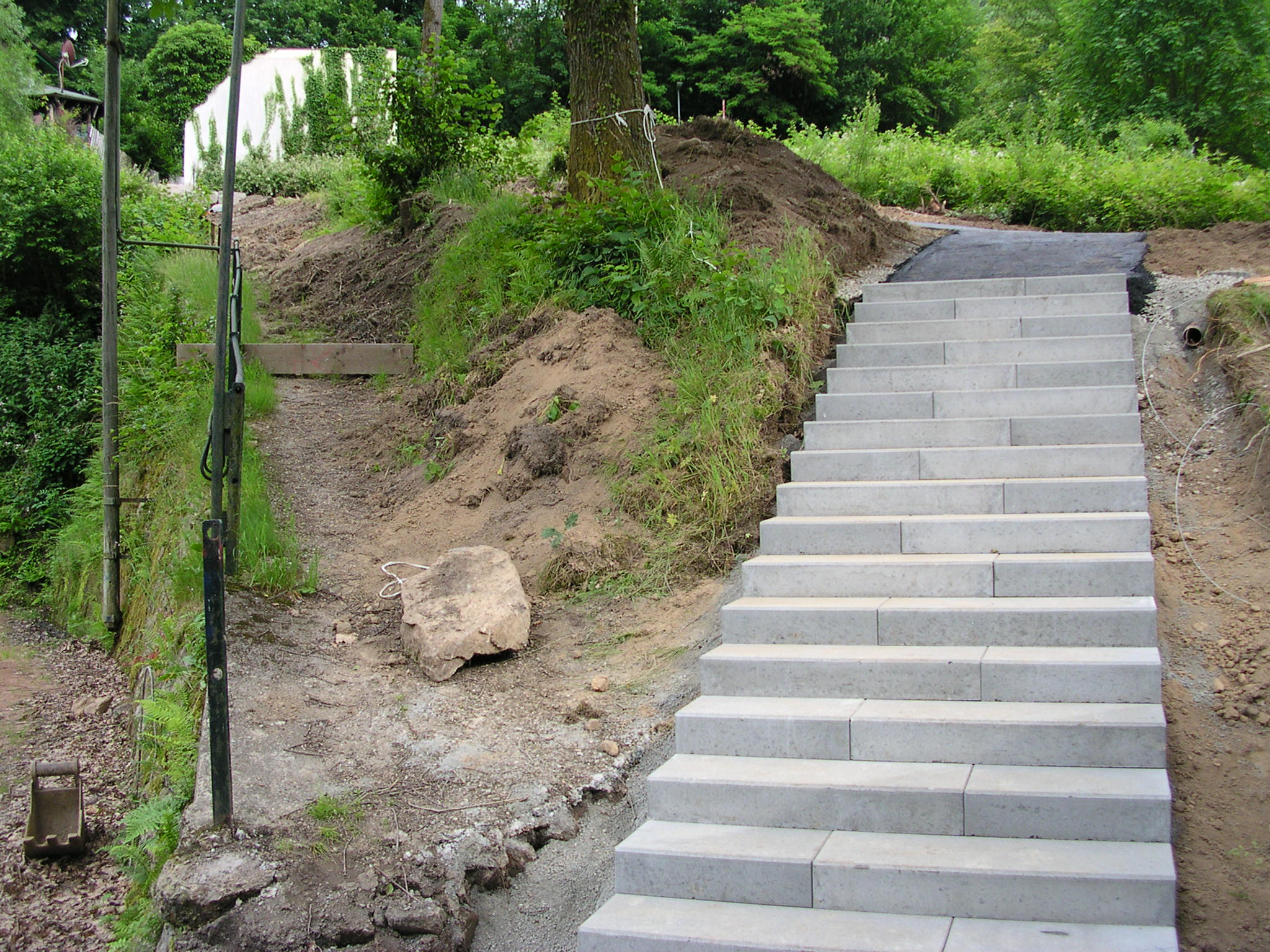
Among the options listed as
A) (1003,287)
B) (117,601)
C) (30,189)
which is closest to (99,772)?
(117,601)

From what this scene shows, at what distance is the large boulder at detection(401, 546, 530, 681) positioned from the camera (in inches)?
184

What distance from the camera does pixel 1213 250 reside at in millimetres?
7000

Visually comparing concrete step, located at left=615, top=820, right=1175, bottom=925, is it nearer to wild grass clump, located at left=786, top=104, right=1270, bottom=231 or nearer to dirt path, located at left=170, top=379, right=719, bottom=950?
dirt path, located at left=170, top=379, right=719, bottom=950

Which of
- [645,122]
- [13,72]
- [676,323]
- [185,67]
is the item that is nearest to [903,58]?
[185,67]

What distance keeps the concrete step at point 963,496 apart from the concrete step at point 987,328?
5.13ft

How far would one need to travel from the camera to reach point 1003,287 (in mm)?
Result: 6773

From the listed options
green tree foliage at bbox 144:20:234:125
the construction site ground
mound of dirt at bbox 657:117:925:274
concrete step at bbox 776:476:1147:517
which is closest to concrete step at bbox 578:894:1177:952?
the construction site ground

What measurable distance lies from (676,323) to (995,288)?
2.17m

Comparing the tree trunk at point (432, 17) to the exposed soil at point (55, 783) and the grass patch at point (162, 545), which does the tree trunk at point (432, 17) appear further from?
the exposed soil at point (55, 783)

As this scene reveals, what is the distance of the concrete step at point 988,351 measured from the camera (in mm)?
5812

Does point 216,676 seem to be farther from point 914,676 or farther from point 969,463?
point 969,463

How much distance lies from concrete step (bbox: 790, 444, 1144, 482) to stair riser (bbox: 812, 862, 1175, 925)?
→ 2.51 m

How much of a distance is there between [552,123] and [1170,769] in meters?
13.6

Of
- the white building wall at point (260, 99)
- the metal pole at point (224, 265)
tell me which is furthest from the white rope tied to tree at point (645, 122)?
the white building wall at point (260, 99)
